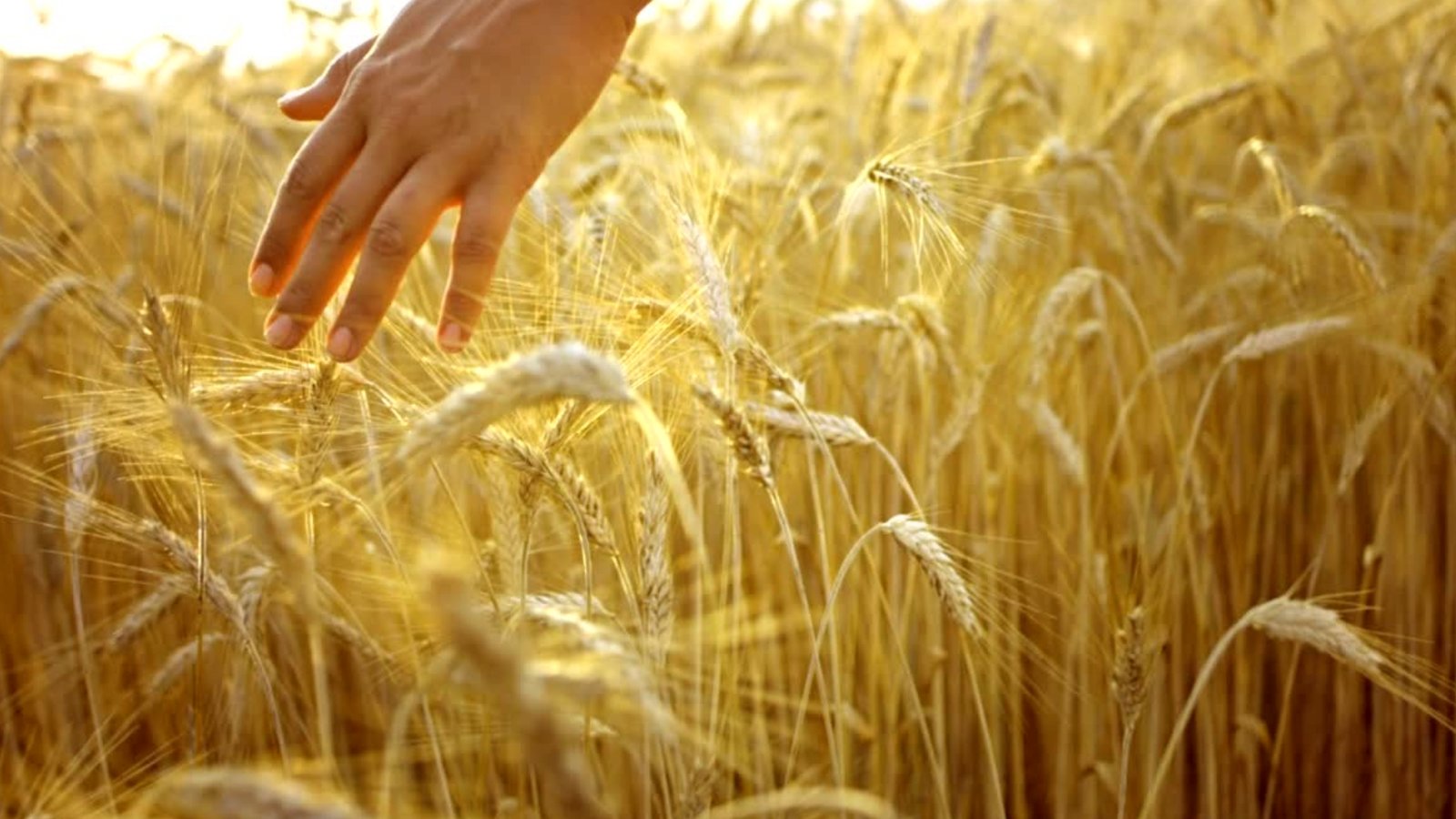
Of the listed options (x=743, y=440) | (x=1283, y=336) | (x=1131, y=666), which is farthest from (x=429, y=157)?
(x=1283, y=336)

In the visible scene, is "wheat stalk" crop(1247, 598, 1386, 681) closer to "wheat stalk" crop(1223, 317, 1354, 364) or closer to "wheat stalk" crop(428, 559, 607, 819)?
"wheat stalk" crop(1223, 317, 1354, 364)

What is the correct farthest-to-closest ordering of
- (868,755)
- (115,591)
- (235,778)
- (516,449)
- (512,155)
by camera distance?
(115,591)
(868,755)
(512,155)
(516,449)
(235,778)

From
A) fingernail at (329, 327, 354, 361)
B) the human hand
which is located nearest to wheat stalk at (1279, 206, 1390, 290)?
the human hand

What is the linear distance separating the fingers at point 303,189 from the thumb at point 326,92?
16 cm

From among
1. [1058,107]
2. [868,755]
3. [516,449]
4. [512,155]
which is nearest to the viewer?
[516,449]

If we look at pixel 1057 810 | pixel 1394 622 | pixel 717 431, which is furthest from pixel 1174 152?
pixel 717 431

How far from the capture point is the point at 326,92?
4.53 feet

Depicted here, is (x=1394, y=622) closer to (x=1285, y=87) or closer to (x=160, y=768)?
(x=1285, y=87)

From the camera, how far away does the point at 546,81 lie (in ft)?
3.93

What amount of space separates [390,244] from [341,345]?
0.33 ft

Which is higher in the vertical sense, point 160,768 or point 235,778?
point 235,778

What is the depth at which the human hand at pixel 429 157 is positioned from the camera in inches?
45.3

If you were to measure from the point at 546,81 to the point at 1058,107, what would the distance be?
8.16 ft

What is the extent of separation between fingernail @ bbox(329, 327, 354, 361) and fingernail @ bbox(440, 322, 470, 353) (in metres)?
0.08
